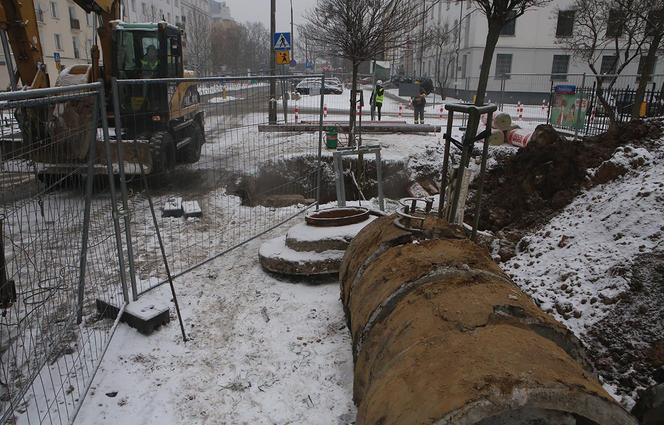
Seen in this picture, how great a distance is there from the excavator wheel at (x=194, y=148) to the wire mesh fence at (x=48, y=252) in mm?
2461

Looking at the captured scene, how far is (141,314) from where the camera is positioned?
4.05 m

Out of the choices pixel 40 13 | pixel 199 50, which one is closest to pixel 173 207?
pixel 199 50

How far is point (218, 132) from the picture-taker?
19.2 ft

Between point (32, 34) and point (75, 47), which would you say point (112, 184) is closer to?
point (32, 34)

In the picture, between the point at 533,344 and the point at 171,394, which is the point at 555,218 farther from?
the point at 171,394

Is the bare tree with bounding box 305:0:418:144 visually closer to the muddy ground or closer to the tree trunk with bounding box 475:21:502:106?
the tree trunk with bounding box 475:21:502:106

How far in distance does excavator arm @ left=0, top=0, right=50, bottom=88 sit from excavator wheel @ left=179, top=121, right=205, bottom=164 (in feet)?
11.9

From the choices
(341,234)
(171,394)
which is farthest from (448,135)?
(171,394)

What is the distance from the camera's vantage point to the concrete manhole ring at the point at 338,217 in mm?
5186

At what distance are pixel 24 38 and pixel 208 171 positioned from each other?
17.2 ft

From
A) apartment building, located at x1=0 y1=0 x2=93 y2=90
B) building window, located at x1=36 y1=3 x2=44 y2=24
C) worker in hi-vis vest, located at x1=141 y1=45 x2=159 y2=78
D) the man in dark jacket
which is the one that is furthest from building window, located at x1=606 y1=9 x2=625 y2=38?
building window, located at x1=36 y1=3 x2=44 y2=24

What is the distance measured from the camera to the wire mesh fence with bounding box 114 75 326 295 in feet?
18.5

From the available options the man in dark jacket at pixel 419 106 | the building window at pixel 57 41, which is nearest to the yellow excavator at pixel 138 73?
the man in dark jacket at pixel 419 106

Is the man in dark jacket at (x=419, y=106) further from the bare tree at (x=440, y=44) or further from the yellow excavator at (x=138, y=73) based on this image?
the bare tree at (x=440, y=44)
